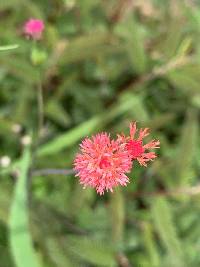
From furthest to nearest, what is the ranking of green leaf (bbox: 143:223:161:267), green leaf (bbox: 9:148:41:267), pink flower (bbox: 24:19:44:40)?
green leaf (bbox: 143:223:161:267) < green leaf (bbox: 9:148:41:267) < pink flower (bbox: 24:19:44:40)

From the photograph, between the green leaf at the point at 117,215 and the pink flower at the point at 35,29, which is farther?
the green leaf at the point at 117,215

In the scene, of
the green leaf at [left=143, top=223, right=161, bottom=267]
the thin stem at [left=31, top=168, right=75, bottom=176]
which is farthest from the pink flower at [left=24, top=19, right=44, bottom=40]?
the green leaf at [left=143, top=223, right=161, bottom=267]

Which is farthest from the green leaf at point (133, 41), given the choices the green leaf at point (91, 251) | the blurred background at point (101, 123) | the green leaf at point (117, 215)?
the green leaf at point (91, 251)

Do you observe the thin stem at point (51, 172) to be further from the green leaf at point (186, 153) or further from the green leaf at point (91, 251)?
the green leaf at point (186, 153)

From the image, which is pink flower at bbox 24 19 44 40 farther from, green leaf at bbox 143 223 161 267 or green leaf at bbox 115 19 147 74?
green leaf at bbox 143 223 161 267

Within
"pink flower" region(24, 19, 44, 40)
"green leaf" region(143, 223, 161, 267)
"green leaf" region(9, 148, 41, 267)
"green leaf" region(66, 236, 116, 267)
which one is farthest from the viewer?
"green leaf" region(143, 223, 161, 267)

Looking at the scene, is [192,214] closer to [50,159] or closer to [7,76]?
[50,159]
